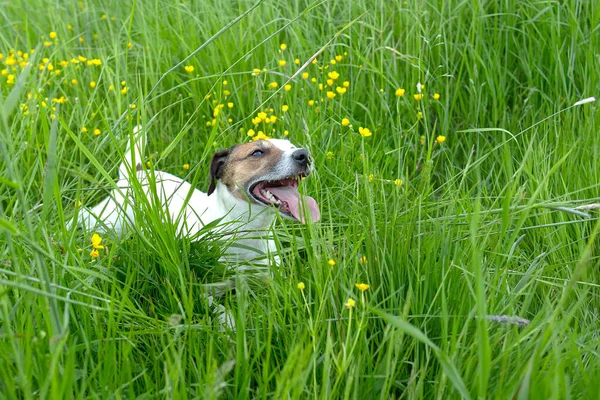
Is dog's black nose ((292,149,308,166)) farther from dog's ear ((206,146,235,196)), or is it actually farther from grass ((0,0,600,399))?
dog's ear ((206,146,235,196))

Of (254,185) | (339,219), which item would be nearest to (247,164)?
(254,185)

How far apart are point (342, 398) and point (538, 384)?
1.64 ft

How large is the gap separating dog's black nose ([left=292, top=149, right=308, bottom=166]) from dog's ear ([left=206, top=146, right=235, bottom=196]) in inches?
14.7

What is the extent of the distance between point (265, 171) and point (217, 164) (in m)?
0.29

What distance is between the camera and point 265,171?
353 centimetres

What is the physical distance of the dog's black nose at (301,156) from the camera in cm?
342

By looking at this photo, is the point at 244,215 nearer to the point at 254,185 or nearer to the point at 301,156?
the point at 254,185

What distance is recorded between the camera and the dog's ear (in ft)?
12.1

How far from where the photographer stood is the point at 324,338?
244 centimetres

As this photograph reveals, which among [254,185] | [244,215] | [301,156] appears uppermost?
[301,156]

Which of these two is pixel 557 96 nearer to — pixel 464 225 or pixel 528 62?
pixel 528 62

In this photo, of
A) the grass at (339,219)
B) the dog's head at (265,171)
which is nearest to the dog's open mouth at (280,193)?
the dog's head at (265,171)

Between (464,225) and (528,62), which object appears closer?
(464,225)

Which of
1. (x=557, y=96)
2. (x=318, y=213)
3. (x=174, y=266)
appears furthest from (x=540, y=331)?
(x=557, y=96)
